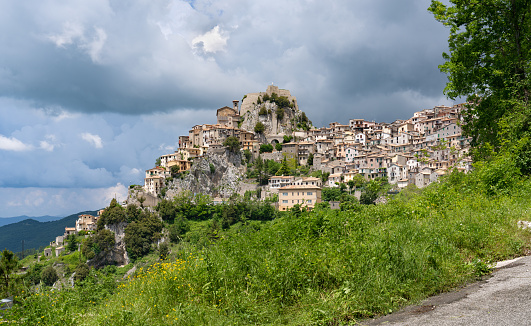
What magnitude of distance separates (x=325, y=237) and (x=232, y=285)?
1.77 m

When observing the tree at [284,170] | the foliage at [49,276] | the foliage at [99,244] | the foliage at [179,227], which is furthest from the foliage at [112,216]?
the tree at [284,170]

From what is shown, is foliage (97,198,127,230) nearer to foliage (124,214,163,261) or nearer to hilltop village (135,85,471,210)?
foliage (124,214,163,261)

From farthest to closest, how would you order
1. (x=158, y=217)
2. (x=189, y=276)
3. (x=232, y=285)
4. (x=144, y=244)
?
1. (x=158, y=217)
2. (x=144, y=244)
3. (x=189, y=276)
4. (x=232, y=285)

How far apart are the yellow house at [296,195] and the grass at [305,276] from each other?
64967mm

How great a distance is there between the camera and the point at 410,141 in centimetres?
9056

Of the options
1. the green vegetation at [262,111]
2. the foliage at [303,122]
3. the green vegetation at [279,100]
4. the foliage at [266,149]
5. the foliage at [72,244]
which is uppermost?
the green vegetation at [279,100]

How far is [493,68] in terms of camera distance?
34.7ft

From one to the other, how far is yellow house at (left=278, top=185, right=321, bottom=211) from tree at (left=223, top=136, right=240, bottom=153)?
25139 mm

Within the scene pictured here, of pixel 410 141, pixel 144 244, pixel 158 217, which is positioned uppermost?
pixel 410 141

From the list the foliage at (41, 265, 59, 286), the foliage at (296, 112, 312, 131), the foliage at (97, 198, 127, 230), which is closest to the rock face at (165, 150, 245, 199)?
the foliage at (97, 198, 127, 230)

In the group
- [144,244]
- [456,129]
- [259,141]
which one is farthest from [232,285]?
[259,141]

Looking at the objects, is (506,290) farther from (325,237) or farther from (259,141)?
(259,141)

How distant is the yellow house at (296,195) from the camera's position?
7162 centimetres

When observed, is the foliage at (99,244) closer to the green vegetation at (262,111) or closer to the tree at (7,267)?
the green vegetation at (262,111)
